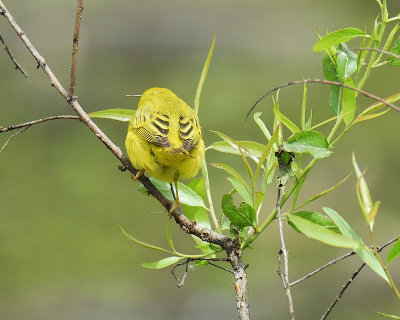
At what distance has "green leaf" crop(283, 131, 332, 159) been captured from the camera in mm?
1619

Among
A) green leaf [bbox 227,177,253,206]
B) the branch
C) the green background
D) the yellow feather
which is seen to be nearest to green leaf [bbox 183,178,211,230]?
the branch

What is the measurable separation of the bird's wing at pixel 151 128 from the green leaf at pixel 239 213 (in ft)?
3.20

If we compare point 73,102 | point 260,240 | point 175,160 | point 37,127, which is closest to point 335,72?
point 73,102

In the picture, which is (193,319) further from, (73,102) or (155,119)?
(73,102)

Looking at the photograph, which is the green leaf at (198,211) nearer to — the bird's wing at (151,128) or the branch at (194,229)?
the branch at (194,229)

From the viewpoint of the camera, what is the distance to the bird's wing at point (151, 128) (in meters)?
2.78

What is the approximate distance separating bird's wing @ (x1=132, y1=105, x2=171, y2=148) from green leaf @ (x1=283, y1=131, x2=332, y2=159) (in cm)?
115

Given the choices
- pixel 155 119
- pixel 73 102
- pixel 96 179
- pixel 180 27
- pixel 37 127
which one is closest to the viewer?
pixel 73 102

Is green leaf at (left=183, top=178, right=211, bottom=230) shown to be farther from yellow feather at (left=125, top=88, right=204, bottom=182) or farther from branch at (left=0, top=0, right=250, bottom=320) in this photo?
yellow feather at (left=125, top=88, right=204, bottom=182)

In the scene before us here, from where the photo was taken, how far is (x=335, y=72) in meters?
1.89

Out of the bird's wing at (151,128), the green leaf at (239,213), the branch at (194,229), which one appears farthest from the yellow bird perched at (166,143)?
the green leaf at (239,213)

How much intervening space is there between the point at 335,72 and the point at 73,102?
73 centimetres

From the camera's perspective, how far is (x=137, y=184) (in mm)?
6980

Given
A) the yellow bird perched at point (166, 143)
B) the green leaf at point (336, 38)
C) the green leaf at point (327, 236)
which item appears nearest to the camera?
the green leaf at point (327, 236)
